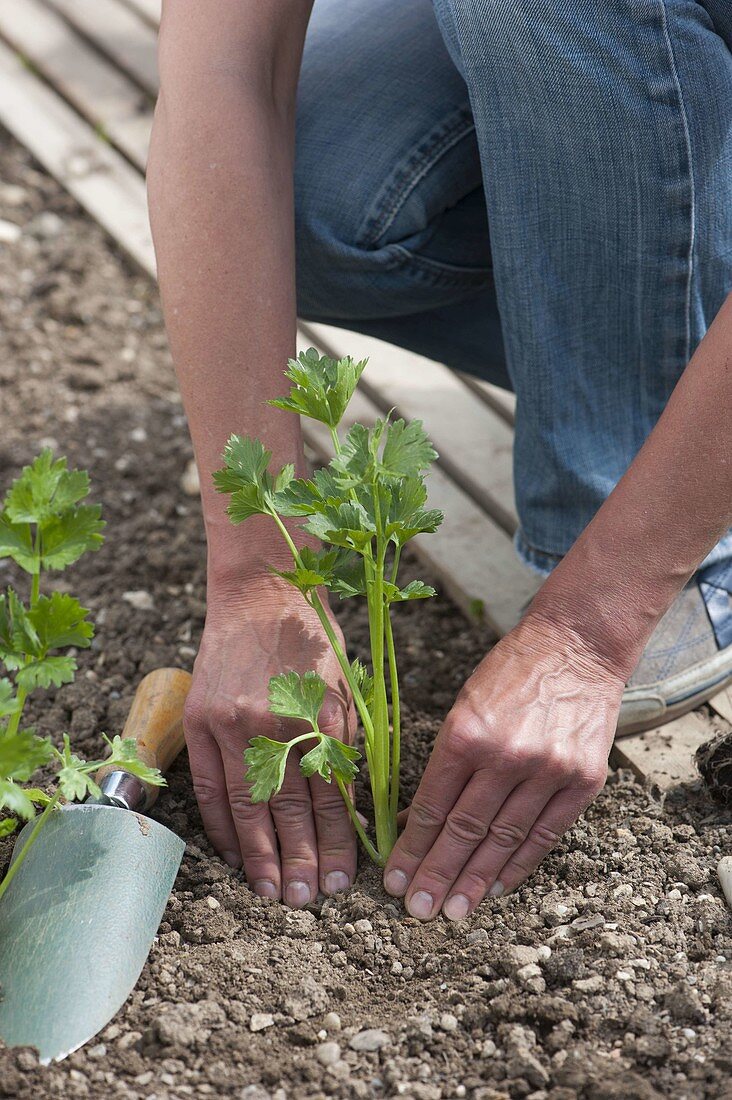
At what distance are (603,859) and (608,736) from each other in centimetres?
22

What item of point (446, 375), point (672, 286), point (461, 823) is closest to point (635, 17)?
point (672, 286)

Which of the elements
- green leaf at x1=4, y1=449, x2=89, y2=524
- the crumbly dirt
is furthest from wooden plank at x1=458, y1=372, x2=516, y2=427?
green leaf at x1=4, y1=449, x2=89, y2=524

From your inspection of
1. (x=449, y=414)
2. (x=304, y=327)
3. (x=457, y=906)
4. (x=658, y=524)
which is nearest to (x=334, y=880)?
(x=457, y=906)

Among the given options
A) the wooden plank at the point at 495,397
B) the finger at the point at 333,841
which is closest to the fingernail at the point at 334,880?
the finger at the point at 333,841

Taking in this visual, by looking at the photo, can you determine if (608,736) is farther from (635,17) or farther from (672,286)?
(635,17)

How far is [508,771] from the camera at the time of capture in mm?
1329

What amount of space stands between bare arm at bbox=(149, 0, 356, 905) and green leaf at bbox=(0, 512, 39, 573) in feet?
0.88

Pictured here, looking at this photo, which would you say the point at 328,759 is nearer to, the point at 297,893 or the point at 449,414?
the point at 297,893

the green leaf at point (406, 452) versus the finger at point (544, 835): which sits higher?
the green leaf at point (406, 452)

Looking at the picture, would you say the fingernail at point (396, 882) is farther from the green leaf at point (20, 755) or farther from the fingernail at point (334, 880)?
the green leaf at point (20, 755)

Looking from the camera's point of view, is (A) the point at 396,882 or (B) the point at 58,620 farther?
(A) the point at 396,882

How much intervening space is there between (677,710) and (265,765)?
77 centimetres

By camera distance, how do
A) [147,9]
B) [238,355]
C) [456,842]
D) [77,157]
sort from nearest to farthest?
[456,842] → [238,355] → [77,157] → [147,9]

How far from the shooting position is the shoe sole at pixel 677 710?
1.75 metres
